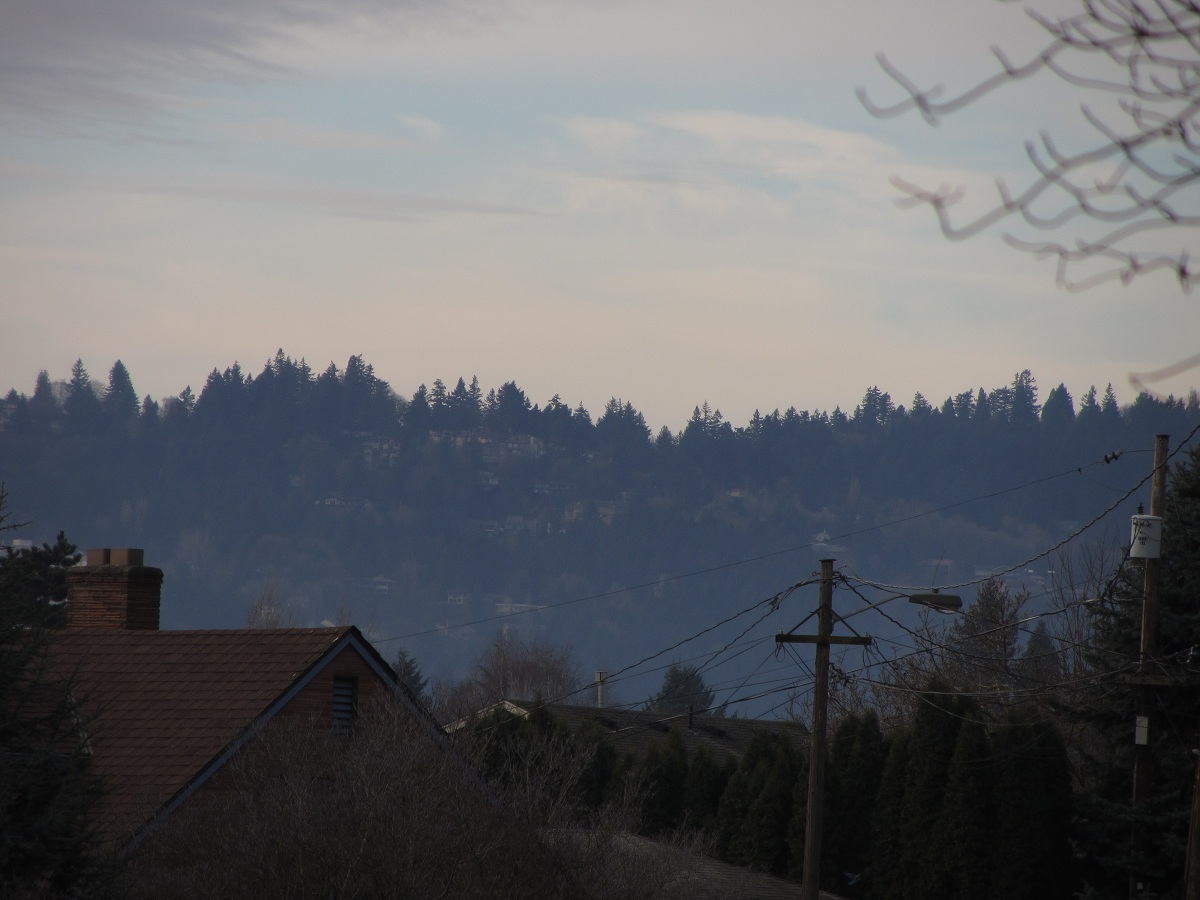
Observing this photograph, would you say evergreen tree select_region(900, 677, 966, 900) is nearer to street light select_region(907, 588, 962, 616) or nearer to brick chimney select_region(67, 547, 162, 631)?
street light select_region(907, 588, 962, 616)

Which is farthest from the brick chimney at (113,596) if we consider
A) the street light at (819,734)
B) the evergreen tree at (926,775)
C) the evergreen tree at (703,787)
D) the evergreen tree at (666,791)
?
the evergreen tree at (926,775)

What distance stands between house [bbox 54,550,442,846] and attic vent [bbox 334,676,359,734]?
0.01 metres

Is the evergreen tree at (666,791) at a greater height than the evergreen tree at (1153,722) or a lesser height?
lesser

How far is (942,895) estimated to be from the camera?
1027 inches

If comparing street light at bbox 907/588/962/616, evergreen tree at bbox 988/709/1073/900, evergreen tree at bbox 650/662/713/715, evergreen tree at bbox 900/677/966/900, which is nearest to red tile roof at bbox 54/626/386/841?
street light at bbox 907/588/962/616

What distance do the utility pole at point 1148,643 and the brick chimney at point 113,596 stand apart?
15042mm

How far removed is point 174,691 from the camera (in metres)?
21.4

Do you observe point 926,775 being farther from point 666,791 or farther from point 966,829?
point 666,791

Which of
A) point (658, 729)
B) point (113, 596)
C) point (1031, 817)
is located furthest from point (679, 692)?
point (113, 596)

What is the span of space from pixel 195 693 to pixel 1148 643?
1332 centimetres

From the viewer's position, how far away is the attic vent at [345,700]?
21.3 m

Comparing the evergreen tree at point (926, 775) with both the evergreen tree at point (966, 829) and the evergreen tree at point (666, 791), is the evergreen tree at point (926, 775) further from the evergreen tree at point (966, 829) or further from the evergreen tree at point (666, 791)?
the evergreen tree at point (666, 791)

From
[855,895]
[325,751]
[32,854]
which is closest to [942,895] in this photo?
[855,895]

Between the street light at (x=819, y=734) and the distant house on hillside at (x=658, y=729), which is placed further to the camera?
the distant house on hillside at (x=658, y=729)
